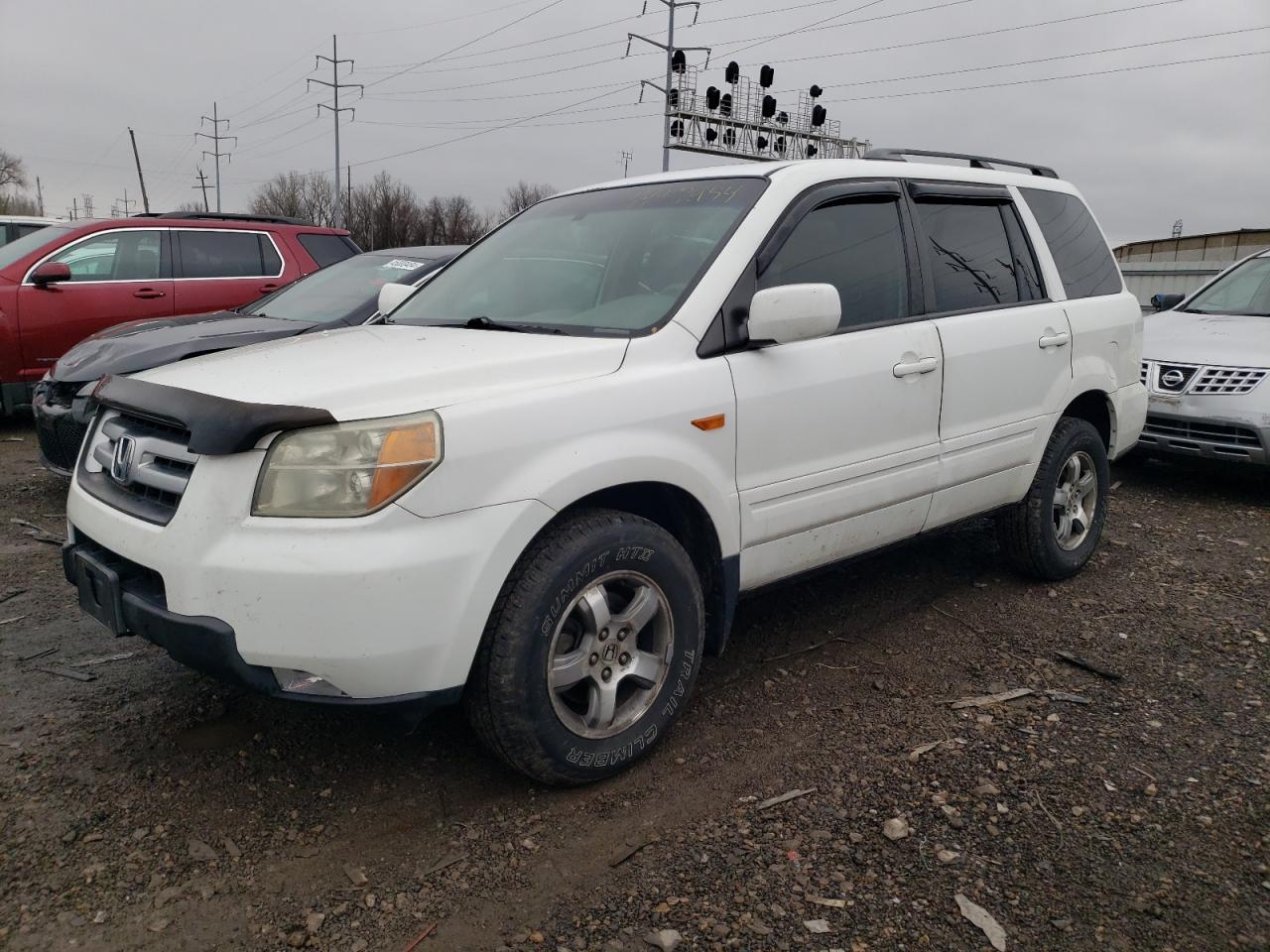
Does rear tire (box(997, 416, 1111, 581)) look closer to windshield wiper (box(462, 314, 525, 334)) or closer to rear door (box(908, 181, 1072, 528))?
rear door (box(908, 181, 1072, 528))

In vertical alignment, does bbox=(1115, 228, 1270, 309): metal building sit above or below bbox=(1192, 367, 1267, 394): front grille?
above

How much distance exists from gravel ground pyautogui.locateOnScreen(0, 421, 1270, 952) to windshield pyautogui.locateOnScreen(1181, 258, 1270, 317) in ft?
15.0

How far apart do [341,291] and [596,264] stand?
12.5 feet

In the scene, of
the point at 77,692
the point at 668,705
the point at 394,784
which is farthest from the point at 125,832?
the point at 668,705

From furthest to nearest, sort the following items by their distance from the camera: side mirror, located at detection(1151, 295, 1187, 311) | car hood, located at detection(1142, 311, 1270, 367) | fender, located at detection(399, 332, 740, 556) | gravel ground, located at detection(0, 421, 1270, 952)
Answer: side mirror, located at detection(1151, 295, 1187, 311) < car hood, located at detection(1142, 311, 1270, 367) < fender, located at detection(399, 332, 740, 556) < gravel ground, located at detection(0, 421, 1270, 952)

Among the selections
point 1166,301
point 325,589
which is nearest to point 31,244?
point 325,589

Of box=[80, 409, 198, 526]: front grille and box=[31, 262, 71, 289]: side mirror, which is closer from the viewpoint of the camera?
box=[80, 409, 198, 526]: front grille

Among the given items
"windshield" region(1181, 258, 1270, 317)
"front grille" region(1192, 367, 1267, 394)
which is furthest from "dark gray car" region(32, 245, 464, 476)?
"windshield" region(1181, 258, 1270, 317)

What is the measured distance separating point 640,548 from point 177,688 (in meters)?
1.84

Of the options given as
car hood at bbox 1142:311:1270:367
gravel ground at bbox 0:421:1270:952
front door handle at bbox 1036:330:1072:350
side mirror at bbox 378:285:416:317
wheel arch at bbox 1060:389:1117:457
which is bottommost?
gravel ground at bbox 0:421:1270:952

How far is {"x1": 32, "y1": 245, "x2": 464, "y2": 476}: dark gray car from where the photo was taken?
5.45m

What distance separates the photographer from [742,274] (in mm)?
3115

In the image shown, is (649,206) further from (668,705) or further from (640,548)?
(668,705)

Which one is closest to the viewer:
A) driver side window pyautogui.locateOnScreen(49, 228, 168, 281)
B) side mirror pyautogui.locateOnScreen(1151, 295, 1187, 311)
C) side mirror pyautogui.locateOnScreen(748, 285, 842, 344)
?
side mirror pyautogui.locateOnScreen(748, 285, 842, 344)
